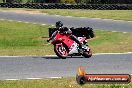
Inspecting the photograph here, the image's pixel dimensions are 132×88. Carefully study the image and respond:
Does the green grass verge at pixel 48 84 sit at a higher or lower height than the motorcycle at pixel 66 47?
higher

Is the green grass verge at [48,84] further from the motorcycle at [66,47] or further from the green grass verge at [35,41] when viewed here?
the green grass verge at [35,41]

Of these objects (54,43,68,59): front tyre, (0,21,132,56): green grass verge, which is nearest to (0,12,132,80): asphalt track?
(54,43,68,59): front tyre

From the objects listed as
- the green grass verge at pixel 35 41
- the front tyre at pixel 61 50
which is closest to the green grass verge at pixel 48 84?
the front tyre at pixel 61 50

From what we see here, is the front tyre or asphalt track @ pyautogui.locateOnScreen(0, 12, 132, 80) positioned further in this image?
the front tyre

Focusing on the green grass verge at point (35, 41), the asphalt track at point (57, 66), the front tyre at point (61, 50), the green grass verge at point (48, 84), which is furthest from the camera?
the green grass verge at point (35, 41)

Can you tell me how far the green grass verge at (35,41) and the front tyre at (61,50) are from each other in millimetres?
1579

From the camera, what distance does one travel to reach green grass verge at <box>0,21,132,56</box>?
18.5 m

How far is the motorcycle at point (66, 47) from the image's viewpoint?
51.8 feet

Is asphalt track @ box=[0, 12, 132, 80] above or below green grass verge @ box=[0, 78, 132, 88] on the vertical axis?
below

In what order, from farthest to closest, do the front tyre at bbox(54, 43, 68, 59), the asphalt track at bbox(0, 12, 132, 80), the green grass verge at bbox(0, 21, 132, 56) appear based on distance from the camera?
the green grass verge at bbox(0, 21, 132, 56) → the front tyre at bbox(54, 43, 68, 59) → the asphalt track at bbox(0, 12, 132, 80)

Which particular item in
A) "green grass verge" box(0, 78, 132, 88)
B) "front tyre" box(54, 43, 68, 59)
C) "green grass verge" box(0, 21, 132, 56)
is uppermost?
"green grass verge" box(0, 78, 132, 88)

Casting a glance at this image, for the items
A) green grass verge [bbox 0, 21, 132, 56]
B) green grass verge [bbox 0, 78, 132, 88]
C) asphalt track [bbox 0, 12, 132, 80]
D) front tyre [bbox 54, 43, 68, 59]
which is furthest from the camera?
green grass verge [bbox 0, 21, 132, 56]

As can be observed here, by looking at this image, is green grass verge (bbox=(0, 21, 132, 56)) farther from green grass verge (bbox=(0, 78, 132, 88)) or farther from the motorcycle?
green grass verge (bbox=(0, 78, 132, 88))

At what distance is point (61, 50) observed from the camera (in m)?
16.0
